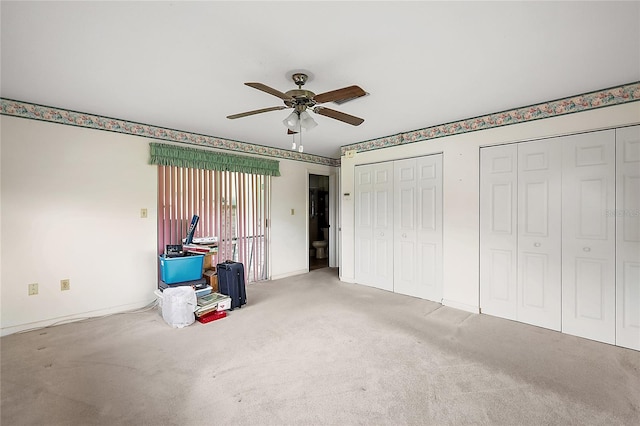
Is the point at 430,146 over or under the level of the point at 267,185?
over

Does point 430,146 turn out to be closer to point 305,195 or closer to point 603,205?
point 603,205

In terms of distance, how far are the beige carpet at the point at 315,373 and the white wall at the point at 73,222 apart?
0.36 metres

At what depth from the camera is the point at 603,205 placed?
276 cm

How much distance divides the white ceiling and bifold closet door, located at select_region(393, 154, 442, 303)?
44.1 inches

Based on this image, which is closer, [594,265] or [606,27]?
[606,27]

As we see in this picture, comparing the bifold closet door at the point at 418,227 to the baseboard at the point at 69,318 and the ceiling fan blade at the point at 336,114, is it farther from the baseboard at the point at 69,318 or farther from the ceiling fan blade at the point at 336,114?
the baseboard at the point at 69,318

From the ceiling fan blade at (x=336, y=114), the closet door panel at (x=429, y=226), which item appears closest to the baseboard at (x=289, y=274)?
the closet door panel at (x=429, y=226)

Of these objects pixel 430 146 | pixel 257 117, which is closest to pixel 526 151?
pixel 430 146

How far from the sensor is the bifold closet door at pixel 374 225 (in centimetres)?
450

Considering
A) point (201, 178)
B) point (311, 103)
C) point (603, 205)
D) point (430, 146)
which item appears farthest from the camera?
point (201, 178)

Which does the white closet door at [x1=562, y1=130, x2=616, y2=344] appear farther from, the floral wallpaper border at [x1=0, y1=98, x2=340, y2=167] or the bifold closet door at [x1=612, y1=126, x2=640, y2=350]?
the floral wallpaper border at [x1=0, y1=98, x2=340, y2=167]

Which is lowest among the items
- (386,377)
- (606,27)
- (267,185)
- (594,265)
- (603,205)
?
(386,377)

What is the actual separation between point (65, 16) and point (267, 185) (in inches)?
139

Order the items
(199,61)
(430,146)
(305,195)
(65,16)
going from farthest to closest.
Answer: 1. (305,195)
2. (430,146)
3. (199,61)
4. (65,16)
